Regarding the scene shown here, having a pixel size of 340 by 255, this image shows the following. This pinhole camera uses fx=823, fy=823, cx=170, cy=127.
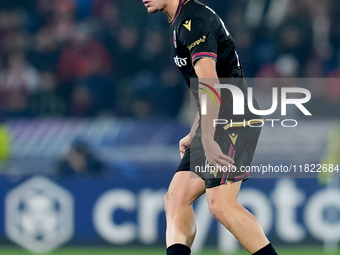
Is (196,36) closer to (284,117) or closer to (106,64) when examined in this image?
(284,117)

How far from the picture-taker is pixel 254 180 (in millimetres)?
8219

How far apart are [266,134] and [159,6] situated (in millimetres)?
4412

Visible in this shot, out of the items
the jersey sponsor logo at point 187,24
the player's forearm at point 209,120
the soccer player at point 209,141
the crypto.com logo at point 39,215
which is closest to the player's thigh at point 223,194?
the soccer player at point 209,141

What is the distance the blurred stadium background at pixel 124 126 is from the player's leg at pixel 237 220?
3.22m

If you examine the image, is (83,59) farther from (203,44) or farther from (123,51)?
(203,44)

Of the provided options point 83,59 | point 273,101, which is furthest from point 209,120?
point 83,59

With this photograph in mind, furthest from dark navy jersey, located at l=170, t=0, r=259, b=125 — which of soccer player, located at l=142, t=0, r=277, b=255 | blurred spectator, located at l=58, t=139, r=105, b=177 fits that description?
blurred spectator, located at l=58, t=139, r=105, b=177

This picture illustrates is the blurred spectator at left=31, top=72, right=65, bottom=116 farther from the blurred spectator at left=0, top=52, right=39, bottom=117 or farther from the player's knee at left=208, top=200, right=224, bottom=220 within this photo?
the player's knee at left=208, top=200, right=224, bottom=220

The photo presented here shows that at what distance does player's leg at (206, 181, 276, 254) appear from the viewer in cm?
477

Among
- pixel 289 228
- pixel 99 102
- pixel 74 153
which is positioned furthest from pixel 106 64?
pixel 289 228

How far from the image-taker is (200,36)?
4.69 m

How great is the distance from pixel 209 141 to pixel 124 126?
4.99 metres

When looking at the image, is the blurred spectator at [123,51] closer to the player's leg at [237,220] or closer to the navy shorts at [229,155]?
the navy shorts at [229,155]

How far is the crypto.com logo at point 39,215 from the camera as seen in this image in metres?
8.23
